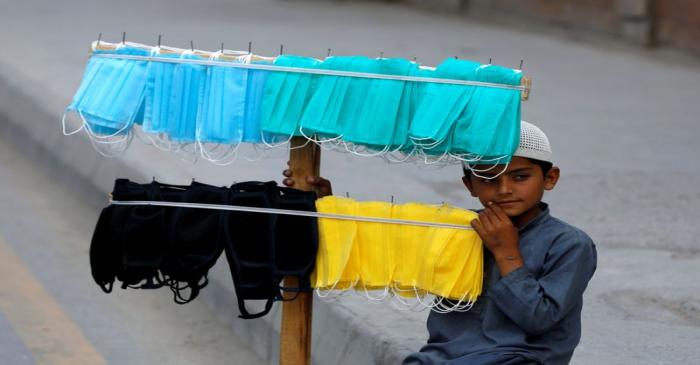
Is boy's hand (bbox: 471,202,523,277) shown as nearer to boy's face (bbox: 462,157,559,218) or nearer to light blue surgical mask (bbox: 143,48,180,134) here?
boy's face (bbox: 462,157,559,218)

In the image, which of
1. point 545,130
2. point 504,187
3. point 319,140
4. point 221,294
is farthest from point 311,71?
point 545,130

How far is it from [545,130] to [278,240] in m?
5.10

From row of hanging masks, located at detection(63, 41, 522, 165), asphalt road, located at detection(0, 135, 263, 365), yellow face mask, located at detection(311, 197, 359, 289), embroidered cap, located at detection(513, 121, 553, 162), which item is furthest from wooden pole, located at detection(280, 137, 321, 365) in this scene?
asphalt road, located at detection(0, 135, 263, 365)

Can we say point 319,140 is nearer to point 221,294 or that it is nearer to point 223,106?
point 223,106

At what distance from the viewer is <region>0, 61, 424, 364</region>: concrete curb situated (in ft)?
15.1

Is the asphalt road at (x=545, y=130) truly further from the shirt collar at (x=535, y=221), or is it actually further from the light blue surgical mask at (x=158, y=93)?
the light blue surgical mask at (x=158, y=93)

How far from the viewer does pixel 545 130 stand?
8562 mm

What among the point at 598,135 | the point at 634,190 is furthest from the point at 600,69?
the point at 634,190

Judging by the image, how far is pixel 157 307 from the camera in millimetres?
5875

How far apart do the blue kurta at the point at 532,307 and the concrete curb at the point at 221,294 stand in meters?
0.68

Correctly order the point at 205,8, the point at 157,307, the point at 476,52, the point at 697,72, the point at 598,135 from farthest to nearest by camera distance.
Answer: the point at 205,8
the point at 476,52
the point at 697,72
the point at 598,135
the point at 157,307

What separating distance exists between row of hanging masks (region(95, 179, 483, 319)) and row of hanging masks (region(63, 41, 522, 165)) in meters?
0.18

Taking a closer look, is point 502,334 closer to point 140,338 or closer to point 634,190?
point 140,338

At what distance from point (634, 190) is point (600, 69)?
3735 mm
